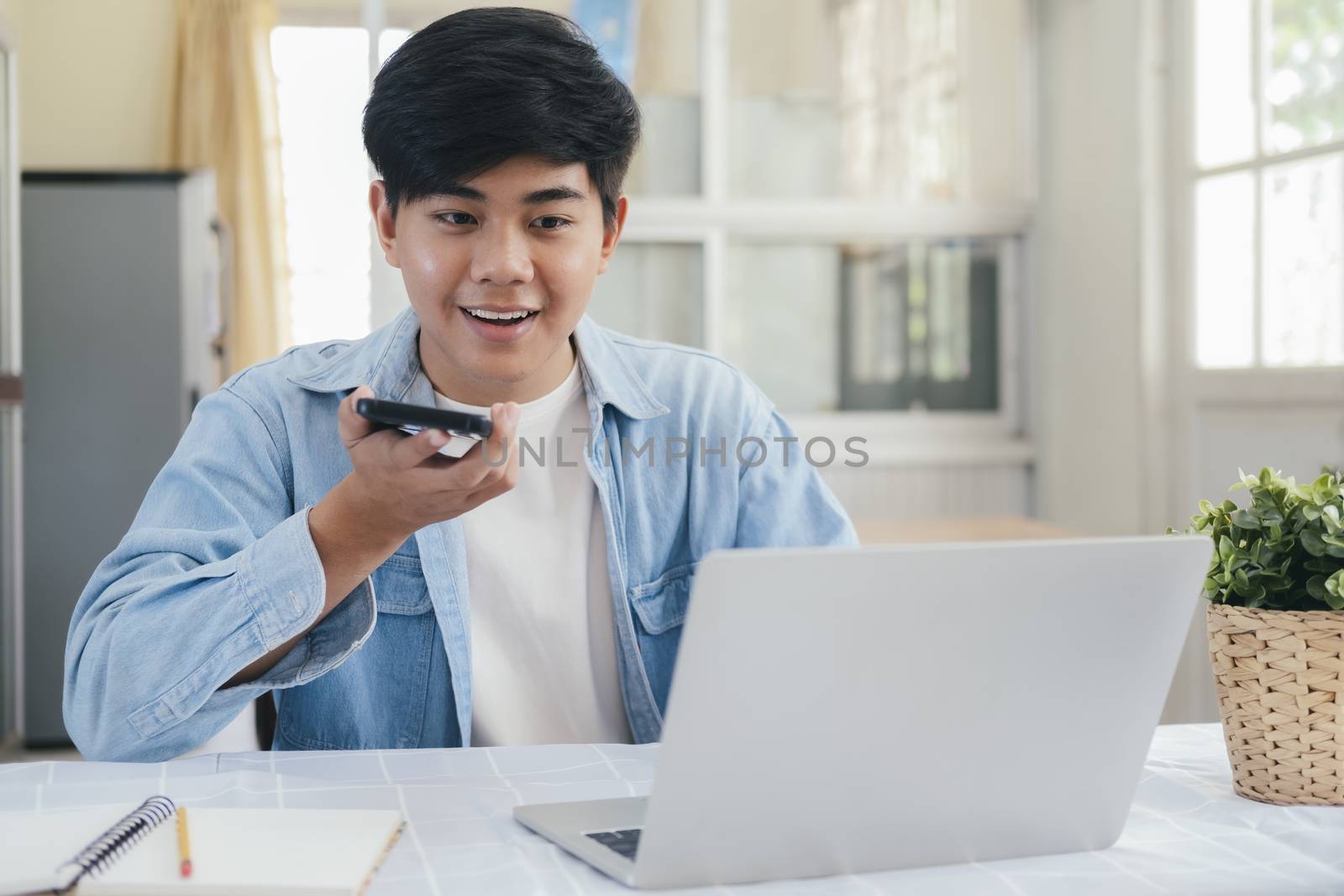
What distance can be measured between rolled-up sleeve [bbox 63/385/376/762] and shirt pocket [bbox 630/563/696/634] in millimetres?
359

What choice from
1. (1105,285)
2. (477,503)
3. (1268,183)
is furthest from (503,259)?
(1105,285)

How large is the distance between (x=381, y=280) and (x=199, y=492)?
7.66 feet

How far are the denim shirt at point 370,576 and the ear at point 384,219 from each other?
101 mm

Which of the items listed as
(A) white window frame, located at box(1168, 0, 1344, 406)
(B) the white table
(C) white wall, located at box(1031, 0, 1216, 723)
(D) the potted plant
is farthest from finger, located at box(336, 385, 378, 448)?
(C) white wall, located at box(1031, 0, 1216, 723)

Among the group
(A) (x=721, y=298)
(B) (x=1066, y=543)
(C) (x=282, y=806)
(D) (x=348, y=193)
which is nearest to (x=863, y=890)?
(B) (x=1066, y=543)

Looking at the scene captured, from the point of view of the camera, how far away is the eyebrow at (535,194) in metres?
1.14

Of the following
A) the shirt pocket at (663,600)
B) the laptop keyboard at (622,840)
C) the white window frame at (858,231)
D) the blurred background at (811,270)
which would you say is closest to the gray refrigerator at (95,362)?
the blurred background at (811,270)

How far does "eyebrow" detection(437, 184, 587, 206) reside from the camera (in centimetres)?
114

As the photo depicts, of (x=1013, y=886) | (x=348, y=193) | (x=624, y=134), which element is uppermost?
(x=348, y=193)

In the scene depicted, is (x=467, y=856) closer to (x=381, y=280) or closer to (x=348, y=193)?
(x=381, y=280)

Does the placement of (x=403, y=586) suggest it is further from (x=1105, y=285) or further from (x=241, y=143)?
(x=241, y=143)

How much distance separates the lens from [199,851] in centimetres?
67

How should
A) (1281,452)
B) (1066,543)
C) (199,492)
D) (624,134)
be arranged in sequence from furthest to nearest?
(1281,452), (624,134), (199,492), (1066,543)

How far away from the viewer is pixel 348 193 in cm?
420
